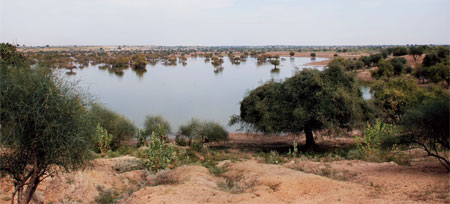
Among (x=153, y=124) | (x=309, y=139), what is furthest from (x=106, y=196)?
(x=309, y=139)

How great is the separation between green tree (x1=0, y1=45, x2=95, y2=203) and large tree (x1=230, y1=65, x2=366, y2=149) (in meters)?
11.4

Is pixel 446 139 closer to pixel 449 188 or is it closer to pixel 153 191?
pixel 449 188

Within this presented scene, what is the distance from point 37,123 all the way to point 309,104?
13.4 m

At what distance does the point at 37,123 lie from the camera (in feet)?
19.6

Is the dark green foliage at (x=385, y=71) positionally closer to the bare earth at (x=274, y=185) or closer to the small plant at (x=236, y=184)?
the bare earth at (x=274, y=185)

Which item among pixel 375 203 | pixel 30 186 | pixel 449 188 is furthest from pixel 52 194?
pixel 449 188

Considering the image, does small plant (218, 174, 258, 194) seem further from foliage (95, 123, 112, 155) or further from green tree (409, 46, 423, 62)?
green tree (409, 46, 423, 62)

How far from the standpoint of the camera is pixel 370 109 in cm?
1750

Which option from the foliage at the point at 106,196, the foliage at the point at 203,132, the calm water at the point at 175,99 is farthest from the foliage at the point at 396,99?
the foliage at the point at 106,196

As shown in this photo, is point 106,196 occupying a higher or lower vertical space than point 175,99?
higher

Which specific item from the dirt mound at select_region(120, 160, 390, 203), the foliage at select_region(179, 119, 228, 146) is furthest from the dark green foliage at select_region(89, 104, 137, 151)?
the dirt mound at select_region(120, 160, 390, 203)

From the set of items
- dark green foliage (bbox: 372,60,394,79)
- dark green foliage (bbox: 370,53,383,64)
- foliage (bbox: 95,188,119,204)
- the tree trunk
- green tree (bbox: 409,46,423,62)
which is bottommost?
the tree trunk

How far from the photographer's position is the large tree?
16172 millimetres

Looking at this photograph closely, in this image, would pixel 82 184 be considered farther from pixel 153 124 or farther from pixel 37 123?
pixel 153 124
